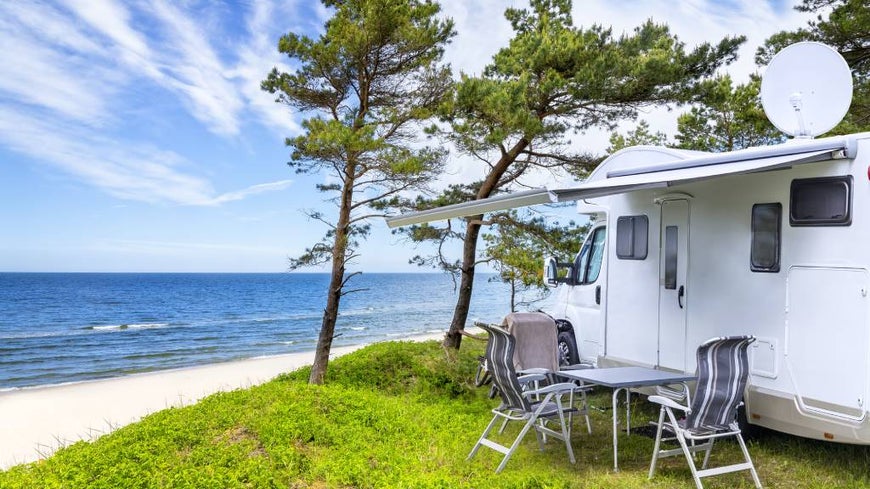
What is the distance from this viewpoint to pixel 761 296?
209 inches

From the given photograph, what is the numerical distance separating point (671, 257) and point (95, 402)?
1254 centimetres

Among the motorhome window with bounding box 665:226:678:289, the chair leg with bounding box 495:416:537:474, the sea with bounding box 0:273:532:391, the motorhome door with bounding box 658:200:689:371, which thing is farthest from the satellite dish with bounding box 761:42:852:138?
the sea with bounding box 0:273:532:391

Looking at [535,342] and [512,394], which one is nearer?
[512,394]

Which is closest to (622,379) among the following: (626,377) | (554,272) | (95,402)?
(626,377)

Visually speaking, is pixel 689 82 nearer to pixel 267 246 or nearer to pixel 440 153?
pixel 440 153

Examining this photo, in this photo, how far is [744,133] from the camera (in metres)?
16.1

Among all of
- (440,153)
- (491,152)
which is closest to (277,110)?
(440,153)

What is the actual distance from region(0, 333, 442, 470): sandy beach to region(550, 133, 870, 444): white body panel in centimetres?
660

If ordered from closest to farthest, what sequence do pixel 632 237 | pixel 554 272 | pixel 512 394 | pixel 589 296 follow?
pixel 512 394
pixel 632 237
pixel 589 296
pixel 554 272

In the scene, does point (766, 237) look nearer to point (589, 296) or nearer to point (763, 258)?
point (763, 258)

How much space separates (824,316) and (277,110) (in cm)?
985

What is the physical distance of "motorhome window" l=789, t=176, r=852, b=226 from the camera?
184 inches

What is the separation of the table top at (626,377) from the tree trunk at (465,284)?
5.68 metres

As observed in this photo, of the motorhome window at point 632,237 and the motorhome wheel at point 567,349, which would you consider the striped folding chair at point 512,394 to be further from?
the motorhome wheel at point 567,349
